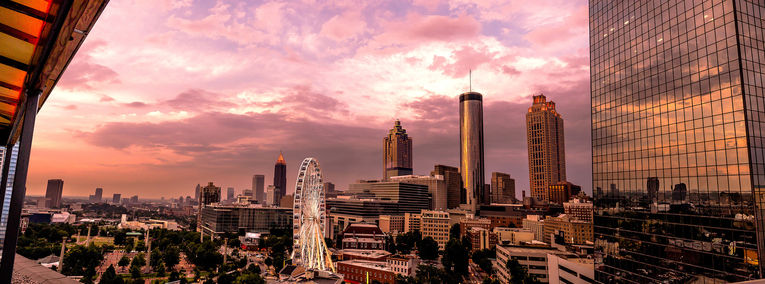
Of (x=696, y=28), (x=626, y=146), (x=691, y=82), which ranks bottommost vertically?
(x=626, y=146)

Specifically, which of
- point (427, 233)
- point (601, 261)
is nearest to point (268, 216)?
point (427, 233)

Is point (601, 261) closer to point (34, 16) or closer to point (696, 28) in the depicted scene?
point (696, 28)

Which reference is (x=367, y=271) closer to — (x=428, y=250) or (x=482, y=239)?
(x=428, y=250)

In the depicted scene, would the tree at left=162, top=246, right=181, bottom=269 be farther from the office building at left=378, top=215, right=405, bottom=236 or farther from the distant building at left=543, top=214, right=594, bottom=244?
the distant building at left=543, top=214, right=594, bottom=244

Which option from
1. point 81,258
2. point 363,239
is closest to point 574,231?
point 363,239

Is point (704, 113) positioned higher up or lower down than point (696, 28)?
lower down

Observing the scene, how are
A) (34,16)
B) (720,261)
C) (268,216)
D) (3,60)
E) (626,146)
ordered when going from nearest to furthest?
(34,16)
(3,60)
(720,261)
(626,146)
(268,216)

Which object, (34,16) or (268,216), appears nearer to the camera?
(34,16)
